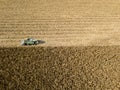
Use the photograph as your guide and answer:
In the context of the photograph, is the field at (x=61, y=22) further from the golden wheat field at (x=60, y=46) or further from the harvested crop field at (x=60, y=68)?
the harvested crop field at (x=60, y=68)

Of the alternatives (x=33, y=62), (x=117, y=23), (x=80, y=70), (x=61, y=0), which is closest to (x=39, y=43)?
(x=33, y=62)

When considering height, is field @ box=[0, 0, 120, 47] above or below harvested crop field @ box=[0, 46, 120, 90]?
above

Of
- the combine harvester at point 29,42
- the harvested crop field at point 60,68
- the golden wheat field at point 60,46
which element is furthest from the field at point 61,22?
the harvested crop field at point 60,68

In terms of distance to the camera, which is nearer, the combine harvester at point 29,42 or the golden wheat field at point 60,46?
the golden wheat field at point 60,46

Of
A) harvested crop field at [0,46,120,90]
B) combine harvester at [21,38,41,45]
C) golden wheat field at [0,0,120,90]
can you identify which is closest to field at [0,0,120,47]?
golden wheat field at [0,0,120,90]

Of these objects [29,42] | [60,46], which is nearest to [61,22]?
[60,46]

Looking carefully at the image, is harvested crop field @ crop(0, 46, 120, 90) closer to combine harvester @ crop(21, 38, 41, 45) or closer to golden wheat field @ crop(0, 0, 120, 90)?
golden wheat field @ crop(0, 0, 120, 90)

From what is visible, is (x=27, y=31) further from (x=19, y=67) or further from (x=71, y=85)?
(x=71, y=85)

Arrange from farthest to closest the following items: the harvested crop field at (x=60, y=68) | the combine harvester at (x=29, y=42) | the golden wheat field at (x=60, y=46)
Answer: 1. the combine harvester at (x=29, y=42)
2. the golden wheat field at (x=60, y=46)
3. the harvested crop field at (x=60, y=68)
